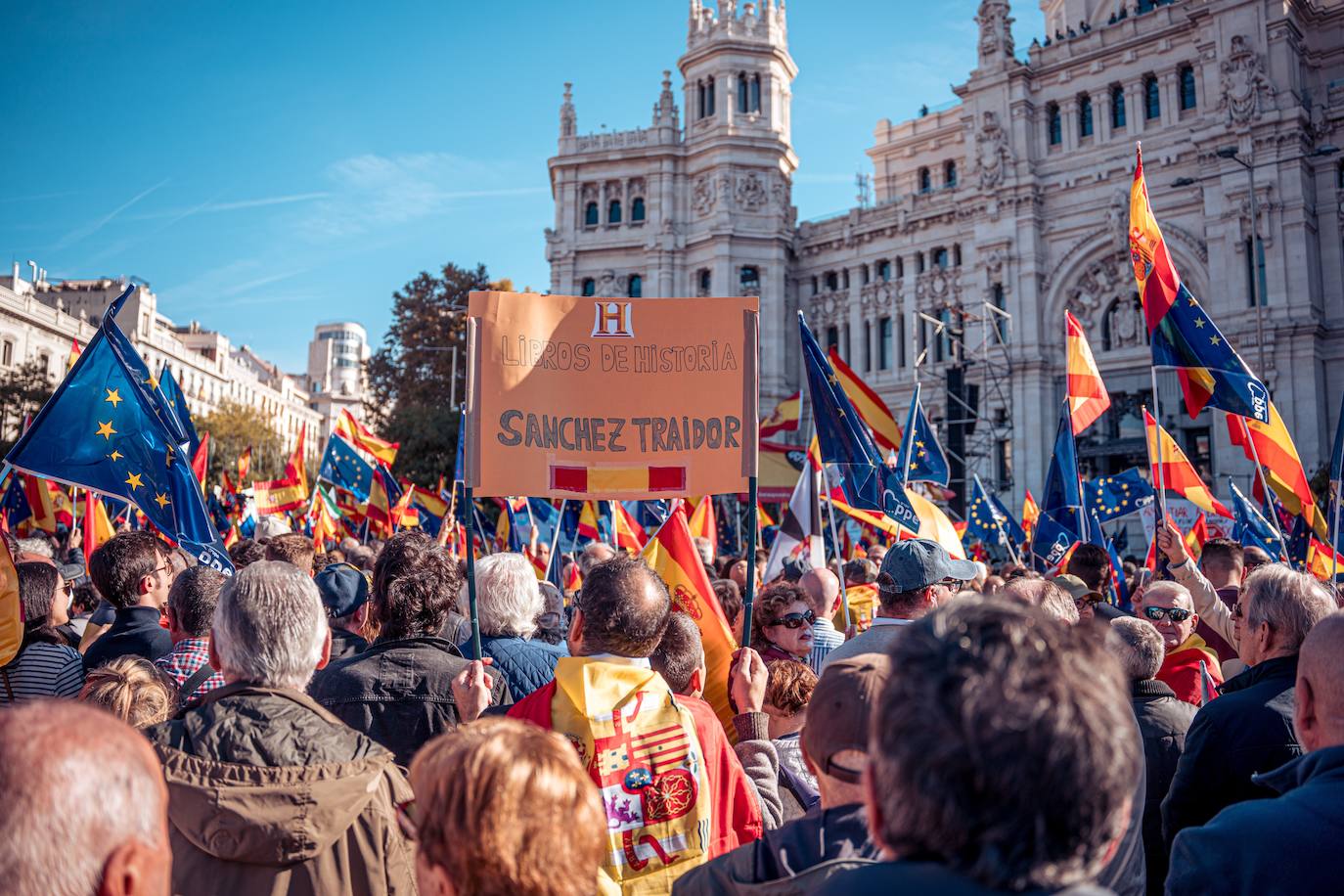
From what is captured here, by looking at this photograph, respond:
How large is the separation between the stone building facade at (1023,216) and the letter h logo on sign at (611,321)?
2271 centimetres

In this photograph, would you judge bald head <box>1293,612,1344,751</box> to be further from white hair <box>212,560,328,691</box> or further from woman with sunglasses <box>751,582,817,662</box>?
white hair <box>212,560,328,691</box>

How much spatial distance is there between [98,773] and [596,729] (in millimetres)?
1574

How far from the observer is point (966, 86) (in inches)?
1558

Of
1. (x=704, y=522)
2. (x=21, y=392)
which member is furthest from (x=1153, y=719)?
(x=21, y=392)

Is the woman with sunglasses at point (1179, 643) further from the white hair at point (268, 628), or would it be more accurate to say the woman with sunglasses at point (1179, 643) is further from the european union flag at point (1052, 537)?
the european union flag at point (1052, 537)

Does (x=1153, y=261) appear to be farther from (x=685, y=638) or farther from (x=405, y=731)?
(x=405, y=731)

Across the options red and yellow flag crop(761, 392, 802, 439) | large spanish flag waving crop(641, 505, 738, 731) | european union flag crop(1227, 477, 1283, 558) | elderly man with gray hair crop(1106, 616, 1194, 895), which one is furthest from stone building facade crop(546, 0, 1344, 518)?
elderly man with gray hair crop(1106, 616, 1194, 895)

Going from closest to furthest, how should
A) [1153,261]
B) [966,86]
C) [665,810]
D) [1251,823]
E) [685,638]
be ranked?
[1251,823] < [665,810] < [685,638] < [1153,261] < [966,86]

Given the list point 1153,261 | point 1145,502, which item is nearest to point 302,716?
point 1153,261

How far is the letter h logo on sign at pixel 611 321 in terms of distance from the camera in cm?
468

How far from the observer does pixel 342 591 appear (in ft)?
15.4

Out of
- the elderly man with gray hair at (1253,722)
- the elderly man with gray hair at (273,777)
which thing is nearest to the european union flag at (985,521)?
the elderly man with gray hair at (1253,722)

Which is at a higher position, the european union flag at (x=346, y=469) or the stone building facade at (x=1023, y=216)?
the stone building facade at (x=1023, y=216)

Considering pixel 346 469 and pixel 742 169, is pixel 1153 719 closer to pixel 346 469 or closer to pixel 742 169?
pixel 346 469
